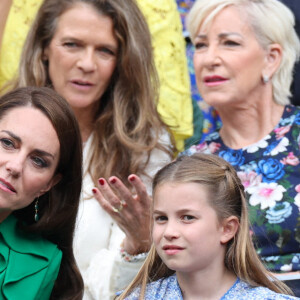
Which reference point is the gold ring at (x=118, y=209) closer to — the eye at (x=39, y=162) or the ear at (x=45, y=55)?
the eye at (x=39, y=162)

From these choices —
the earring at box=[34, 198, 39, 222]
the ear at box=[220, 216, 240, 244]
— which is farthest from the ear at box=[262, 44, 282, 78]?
the earring at box=[34, 198, 39, 222]

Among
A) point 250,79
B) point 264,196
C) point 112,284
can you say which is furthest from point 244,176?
point 112,284

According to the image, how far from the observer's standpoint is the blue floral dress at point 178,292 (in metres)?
3.09

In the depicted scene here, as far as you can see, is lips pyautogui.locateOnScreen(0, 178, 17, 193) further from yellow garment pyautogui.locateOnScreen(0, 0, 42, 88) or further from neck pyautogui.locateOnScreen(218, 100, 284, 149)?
yellow garment pyautogui.locateOnScreen(0, 0, 42, 88)

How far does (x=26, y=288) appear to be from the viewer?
3348mm

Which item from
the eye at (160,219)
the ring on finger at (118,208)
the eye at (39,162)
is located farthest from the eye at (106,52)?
the eye at (160,219)

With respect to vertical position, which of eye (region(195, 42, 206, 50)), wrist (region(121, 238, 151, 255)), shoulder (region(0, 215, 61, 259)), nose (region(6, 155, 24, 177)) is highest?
eye (region(195, 42, 206, 50))

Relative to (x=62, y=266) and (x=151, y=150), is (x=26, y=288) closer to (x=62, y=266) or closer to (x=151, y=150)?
(x=62, y=266)

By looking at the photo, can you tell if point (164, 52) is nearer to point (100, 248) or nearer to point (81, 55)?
point (81, 55)

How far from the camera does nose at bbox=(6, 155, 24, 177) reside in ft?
10.4

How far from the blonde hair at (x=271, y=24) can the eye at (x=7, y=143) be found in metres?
1.43

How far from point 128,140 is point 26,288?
1.16 metres

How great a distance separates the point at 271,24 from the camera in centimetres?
429

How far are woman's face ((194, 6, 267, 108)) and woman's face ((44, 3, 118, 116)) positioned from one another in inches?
18.1
